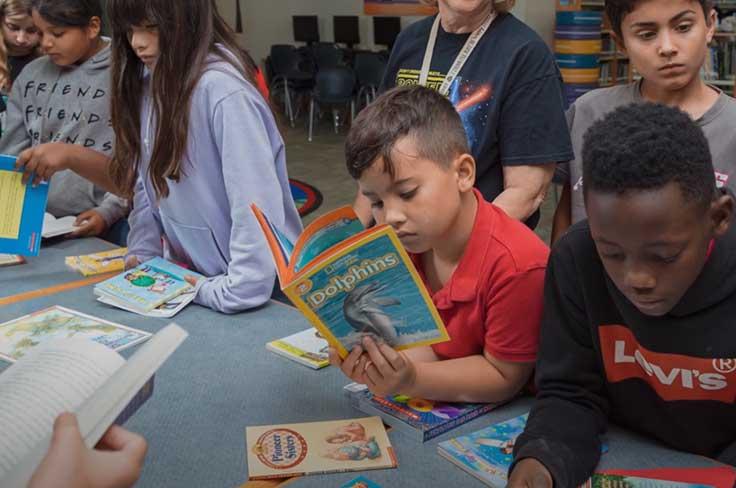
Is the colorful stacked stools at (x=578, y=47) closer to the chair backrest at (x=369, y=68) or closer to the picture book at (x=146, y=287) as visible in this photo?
the chair backrest at (x=369, y=68)

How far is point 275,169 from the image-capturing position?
194 centimetres

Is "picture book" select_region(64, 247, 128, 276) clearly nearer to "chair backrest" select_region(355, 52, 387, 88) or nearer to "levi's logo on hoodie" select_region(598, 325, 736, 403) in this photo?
"levi's logo on hoodie" select_region(598, 325, 736, 403)

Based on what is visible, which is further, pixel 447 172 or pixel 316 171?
pixel 316 171

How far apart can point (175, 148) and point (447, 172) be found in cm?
77

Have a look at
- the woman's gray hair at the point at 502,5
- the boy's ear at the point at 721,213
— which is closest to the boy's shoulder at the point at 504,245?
the boy's ear at the point at 721,213

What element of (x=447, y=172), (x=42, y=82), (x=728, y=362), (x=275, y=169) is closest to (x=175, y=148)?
(x=275, y=169)

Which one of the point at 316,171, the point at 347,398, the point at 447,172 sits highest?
the point at 447,172

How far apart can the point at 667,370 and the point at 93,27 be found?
7.18 feet

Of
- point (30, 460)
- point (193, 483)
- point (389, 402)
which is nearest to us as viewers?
point (30, 460)

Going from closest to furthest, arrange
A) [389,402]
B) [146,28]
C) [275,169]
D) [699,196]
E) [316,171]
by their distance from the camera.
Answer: [699,196] → [389,402] → [146,28] → [275,169] → [316,171]

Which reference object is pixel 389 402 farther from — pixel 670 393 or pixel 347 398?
pixel 670 393

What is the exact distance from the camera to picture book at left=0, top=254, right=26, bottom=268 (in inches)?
89.8

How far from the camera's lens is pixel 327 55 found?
10.5m

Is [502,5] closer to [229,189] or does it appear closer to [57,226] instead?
[229,189]
